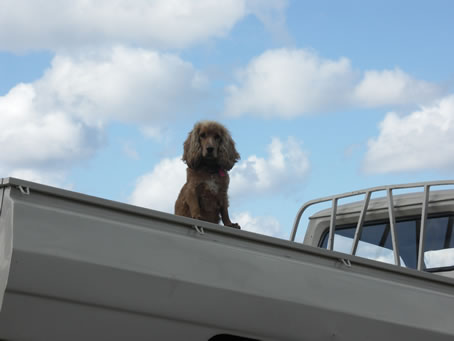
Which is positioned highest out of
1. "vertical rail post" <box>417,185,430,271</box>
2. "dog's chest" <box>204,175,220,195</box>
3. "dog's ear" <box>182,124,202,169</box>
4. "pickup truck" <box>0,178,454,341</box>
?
"dog's ear" <box>182,124,202,169</box>

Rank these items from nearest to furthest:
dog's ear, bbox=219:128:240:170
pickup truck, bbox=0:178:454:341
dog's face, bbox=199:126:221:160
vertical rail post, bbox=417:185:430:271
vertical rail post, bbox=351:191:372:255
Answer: pickup truck, bbox=0:178:454:341 → vertical rail post, bbox=417:185:430:271 → vertical rail post, bbox=351:191:372:255 → dog's face, bbox=199:126:221:160 → dog's ear, bbox=219:128:240:170

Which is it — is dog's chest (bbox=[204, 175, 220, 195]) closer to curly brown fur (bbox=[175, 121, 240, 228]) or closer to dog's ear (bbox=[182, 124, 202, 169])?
curly brown fur (bbox=[175, 121, 240, 228])

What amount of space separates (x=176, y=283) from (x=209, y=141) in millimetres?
3453

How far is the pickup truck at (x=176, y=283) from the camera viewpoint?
278cm

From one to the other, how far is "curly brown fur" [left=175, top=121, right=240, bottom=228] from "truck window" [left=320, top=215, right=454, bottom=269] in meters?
1.15

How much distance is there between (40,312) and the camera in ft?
9.11

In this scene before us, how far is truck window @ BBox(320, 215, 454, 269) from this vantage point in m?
5.66

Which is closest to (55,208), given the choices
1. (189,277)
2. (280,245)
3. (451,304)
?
(189,277)

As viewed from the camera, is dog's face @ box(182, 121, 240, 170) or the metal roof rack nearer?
the metal roof rack

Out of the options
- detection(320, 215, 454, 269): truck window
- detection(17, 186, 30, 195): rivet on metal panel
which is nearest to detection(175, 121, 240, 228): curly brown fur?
detection(320, 215, 454, 269): truck window

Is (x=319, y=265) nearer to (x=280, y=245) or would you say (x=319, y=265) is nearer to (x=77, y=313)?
(x=280, y=245)

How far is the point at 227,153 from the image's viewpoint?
6527mm

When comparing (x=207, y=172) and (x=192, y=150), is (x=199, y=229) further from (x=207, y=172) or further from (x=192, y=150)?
(x=192, y=150)

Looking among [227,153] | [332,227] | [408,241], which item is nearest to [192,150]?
[227,153]
